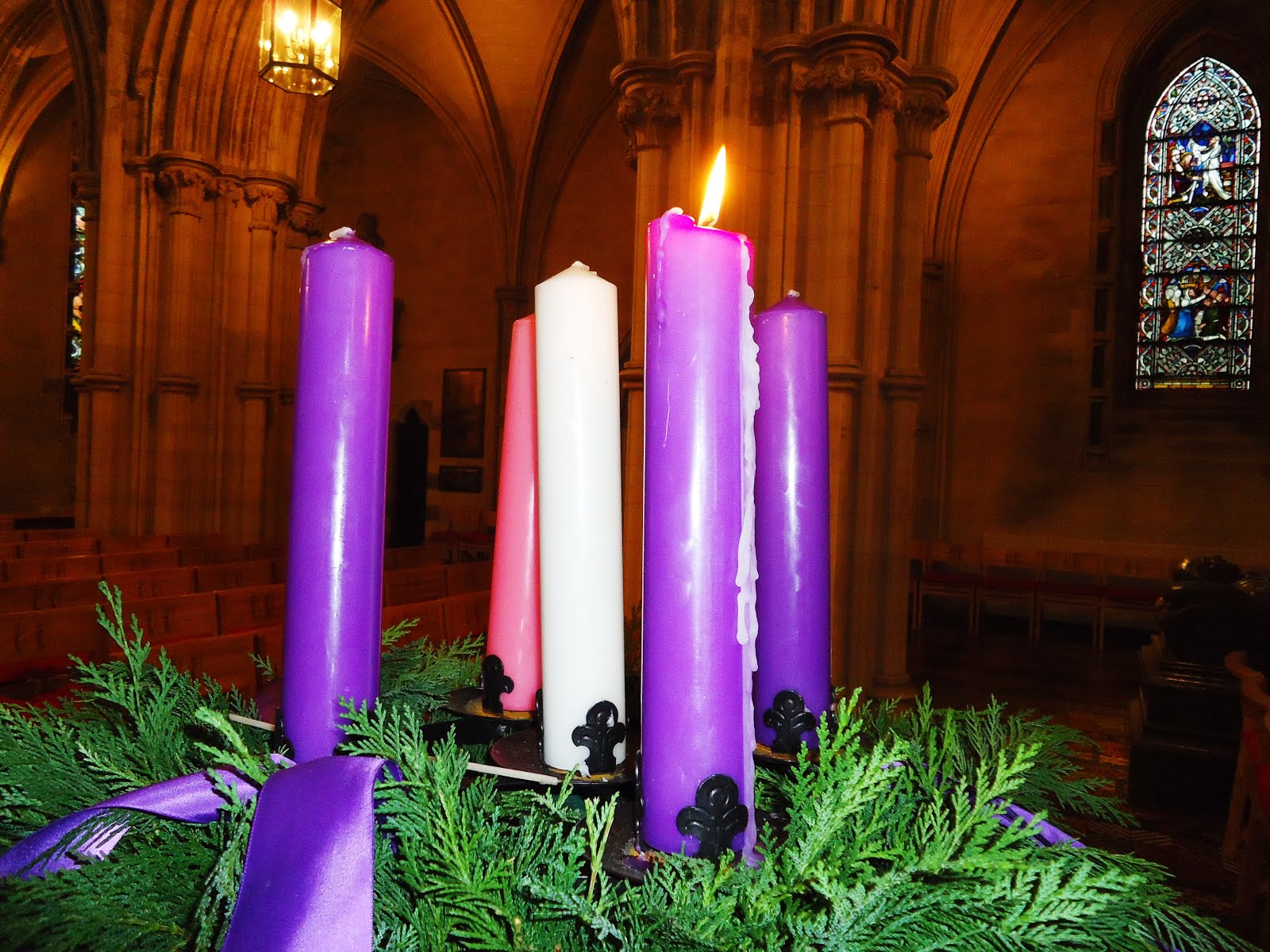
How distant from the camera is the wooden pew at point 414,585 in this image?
620 cm

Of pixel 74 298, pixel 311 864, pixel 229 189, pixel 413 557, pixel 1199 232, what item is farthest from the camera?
pixel 74 298

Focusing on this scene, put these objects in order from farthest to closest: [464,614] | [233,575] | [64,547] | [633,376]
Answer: [64,547] < [233,575] < [464,614] < [633,376]

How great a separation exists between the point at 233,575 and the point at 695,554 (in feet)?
22.3

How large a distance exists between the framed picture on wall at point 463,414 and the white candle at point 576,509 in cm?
1487

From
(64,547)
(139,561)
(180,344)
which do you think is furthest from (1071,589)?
(180,344)

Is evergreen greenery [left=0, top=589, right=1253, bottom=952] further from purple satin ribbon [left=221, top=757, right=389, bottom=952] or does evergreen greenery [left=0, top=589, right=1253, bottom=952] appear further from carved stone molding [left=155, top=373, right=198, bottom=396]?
carved stone molding [left=155, top=373, right=198, bottom=396]

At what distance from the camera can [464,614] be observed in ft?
17.5

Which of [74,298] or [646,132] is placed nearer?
[646,132]

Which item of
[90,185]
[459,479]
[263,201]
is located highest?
[90,185]

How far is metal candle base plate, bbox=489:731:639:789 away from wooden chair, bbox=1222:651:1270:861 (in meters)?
3.17

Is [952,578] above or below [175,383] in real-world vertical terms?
below

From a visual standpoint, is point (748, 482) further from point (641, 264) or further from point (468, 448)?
point (468, 448)

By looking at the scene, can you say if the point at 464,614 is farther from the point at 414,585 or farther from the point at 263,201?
the point at 263,201

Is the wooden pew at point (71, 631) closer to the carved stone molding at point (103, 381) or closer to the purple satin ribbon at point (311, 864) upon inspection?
the purple satin ribbon at point (311, 864)
